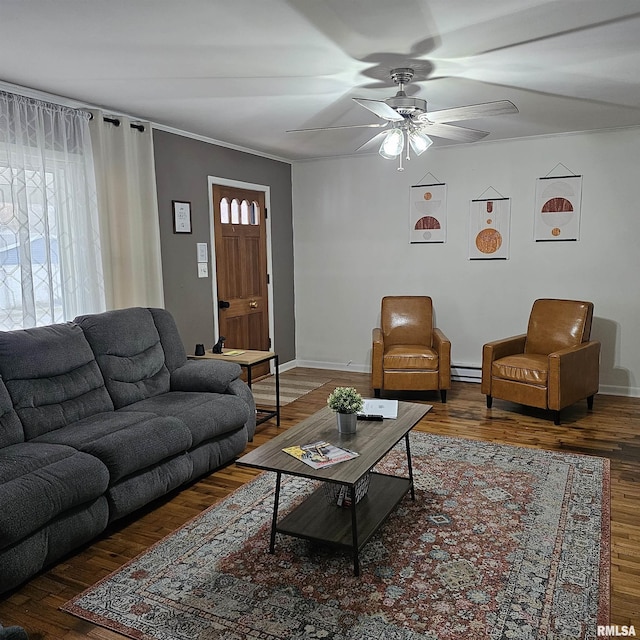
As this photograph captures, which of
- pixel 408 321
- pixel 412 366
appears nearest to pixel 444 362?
pixel 412 366

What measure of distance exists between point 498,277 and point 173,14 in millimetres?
4221

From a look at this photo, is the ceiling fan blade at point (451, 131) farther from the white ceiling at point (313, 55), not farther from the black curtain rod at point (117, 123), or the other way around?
the black curtain rod at point (117, 123)

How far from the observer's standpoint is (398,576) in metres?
2.48

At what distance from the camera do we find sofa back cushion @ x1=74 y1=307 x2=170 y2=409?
3.61 m

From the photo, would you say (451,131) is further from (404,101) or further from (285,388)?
(285,388)

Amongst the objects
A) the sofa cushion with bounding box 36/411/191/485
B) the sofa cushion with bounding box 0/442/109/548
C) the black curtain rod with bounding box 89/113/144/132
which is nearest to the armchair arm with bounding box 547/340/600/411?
the sofa cushion with bounding box 36/411/191/485

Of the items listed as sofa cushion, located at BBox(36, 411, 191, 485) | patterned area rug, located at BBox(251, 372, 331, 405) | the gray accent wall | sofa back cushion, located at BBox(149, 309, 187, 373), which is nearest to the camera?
sofa cushion, located at BBox(36, 411, 191, 485)

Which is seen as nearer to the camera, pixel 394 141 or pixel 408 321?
pixel 394 141

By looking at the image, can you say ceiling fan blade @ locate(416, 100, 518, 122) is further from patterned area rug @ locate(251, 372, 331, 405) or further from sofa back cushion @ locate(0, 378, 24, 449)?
patterned area rug @ locate(251, 372, 331, 405)

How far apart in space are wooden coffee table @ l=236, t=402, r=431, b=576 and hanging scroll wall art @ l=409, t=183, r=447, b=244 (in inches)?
125

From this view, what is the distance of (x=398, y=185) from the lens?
6.12 metres

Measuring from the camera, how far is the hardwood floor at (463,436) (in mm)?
2281

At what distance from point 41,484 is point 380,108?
2.45 metres

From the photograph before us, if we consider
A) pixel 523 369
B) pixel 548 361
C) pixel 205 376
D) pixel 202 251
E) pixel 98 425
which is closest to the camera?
pixel 98 425
